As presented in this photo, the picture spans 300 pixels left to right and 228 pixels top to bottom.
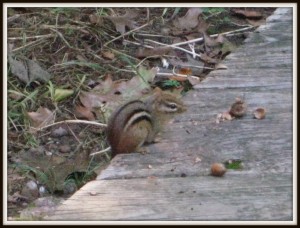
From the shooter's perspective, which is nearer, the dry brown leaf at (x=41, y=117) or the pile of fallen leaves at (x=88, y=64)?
the pile of fallen leaves at (x=88, y=64)

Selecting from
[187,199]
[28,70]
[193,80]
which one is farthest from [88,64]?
[187,199]

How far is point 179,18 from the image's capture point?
513 centimetres

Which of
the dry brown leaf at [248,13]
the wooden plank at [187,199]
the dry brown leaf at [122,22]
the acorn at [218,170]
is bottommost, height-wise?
the wooden plank at [187,199]

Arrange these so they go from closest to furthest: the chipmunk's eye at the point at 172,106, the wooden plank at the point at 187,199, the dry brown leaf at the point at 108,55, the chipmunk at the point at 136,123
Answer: the wooden plank at the point at 187,199 → the chipmunk at the point at 136,123 → the chipmunk's eye at the point at 172,106 → the dry brown leaf at the point at 108,55

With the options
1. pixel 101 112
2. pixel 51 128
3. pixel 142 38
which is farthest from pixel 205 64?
pixel 51 128

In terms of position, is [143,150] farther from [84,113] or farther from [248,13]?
[248,13]

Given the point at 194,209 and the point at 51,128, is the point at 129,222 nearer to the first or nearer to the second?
the point at 194,209

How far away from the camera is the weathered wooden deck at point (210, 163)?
9.32 feet

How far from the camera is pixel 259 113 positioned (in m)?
3.57

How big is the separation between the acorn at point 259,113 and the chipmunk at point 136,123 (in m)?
0.35

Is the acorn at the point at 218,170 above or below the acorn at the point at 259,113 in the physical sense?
below

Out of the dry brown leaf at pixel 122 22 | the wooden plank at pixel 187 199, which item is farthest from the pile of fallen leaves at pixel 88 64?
the wooden plank at pixel 187 199

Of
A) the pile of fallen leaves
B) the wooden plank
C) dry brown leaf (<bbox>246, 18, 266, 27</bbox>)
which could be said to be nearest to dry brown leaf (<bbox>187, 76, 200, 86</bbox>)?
the pile of fallen leaves

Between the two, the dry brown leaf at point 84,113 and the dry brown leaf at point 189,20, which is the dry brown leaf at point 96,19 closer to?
the dry brown leaf at point 189,20
